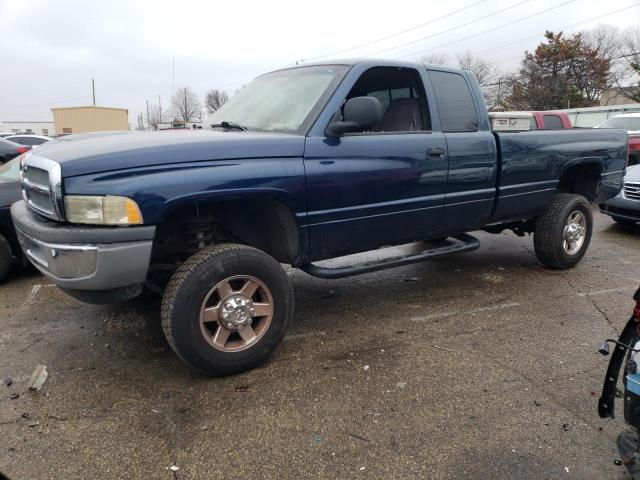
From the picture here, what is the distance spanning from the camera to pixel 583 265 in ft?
18.7

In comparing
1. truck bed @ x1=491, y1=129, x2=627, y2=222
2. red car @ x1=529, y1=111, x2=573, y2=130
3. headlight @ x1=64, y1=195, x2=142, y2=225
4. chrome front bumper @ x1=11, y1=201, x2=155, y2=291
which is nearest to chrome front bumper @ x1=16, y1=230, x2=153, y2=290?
chrome front bumper @ x1=11, y1=201, x2=155, y2=291

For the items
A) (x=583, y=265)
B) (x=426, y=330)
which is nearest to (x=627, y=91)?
(x=583, y=265)

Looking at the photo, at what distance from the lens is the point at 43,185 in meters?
2.84

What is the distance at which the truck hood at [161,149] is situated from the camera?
2662mm

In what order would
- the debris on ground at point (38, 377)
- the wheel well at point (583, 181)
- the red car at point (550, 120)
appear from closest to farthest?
the debris on ground at point (38, 377) < the wheel well at point (583, 181) < the red car at point (550, 120)

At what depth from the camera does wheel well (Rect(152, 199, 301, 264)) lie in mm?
3145

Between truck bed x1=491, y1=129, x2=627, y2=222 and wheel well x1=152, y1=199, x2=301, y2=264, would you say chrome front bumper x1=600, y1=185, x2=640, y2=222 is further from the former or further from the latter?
wheel well x1=152, y1=199, x2=301, y2=264

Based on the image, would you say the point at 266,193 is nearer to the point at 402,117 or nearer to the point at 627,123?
the point at 402,117

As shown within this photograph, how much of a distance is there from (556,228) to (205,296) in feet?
12.7

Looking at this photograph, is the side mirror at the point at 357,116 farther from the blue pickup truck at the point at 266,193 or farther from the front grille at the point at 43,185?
the front grille at the point at 43,185

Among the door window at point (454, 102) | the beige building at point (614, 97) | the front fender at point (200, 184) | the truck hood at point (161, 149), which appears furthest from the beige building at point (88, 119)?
the beige building at point (614, 97)

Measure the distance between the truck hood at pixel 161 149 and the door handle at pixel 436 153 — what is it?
1.16m

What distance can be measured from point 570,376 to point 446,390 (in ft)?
2.81

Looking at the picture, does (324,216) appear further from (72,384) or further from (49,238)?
(72,384)
